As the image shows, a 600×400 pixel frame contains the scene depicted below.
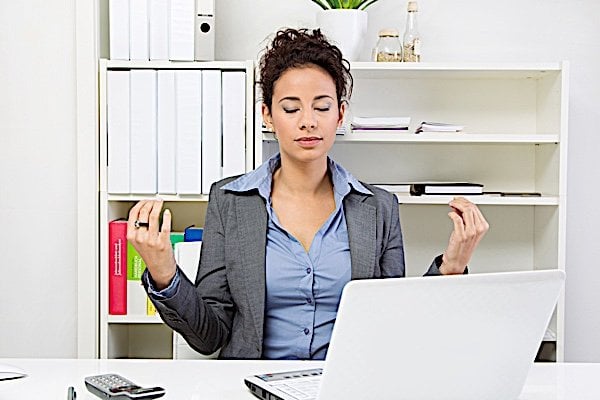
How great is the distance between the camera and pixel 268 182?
2.14m

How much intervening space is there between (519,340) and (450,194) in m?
1.44

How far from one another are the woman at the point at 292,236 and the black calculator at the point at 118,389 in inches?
15.5

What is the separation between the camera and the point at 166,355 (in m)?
3.09

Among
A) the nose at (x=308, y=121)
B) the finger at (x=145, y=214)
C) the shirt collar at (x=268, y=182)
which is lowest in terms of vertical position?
the finger at (x=145, y=214)

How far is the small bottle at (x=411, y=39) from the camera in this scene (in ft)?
9.21

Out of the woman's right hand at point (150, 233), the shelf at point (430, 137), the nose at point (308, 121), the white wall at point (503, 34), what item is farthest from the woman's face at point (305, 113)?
the white wall at point (503, 34)

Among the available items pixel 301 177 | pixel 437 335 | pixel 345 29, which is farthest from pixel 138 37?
pixel 437 335

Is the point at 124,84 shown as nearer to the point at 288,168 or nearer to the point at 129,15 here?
the point at 129,15

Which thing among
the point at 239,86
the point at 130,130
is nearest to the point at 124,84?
the point at 130,130

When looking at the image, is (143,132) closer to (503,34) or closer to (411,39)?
(411,39)

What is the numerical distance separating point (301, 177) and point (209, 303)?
36 cm

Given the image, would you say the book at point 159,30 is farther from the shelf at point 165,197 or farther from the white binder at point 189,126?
the shelf at point 165,197

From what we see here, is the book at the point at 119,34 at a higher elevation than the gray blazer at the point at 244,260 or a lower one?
higher

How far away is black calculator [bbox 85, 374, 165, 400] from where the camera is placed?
→ 4.69 feet
